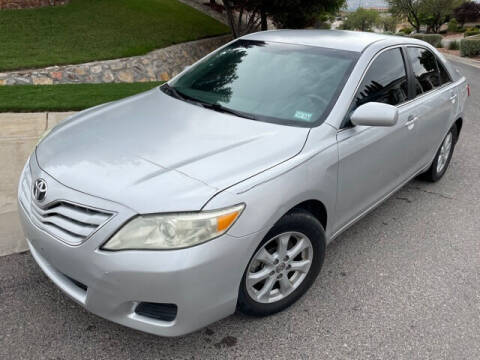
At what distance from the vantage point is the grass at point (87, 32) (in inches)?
389

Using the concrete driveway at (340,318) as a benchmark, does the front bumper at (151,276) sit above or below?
above

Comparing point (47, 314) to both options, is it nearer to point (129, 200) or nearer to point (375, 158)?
point (129, 200)

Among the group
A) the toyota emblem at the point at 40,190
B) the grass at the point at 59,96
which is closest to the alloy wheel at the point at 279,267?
the toyota emblem at the point at 40,190

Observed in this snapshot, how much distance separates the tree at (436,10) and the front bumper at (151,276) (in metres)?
59.4

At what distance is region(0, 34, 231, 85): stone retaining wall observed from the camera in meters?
8.77

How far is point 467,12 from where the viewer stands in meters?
55.4

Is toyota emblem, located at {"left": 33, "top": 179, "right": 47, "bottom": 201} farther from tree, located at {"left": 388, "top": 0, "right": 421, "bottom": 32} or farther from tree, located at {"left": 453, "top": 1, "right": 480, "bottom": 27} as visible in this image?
tree, located at {"left": 453, "top": 1, "right": 480, "bottom": 27}

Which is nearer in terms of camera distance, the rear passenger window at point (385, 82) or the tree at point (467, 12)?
the rear passenger window at point (385, 82)

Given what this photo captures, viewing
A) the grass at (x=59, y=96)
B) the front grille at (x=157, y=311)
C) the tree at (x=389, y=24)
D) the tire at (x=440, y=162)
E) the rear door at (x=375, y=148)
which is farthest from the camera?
the tree at (x=389, y=24)

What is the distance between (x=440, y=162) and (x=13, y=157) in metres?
4.53

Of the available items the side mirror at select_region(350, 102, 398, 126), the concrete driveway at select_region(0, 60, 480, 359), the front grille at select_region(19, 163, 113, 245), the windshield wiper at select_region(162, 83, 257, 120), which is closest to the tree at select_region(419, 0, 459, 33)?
the concrete driveway at select_region(0, 60, 480, 359)

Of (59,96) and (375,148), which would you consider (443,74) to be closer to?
(375,148)

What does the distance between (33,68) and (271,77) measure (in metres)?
7.37

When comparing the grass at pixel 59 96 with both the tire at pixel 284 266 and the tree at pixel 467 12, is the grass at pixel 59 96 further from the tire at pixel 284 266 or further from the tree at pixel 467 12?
the tree at pixel 467 12
